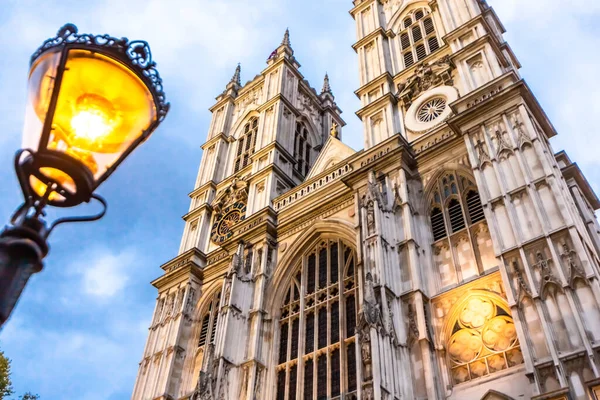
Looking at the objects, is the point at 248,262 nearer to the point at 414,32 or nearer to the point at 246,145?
the point at 246,145

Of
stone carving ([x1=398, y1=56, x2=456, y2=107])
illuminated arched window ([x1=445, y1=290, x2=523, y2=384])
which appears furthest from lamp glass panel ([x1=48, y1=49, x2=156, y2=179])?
stone carving ([x1=398, y1=56, x2=456, y2=107])

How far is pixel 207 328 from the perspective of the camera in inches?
870

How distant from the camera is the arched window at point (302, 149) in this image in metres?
28.9

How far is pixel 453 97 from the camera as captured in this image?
20484 millimetres

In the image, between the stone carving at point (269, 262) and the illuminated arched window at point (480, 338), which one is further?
the stone carving at point (269, 262)

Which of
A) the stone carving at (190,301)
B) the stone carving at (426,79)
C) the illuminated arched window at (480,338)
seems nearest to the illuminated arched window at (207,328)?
the stone carving at (190,301)

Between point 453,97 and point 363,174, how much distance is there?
179 inches

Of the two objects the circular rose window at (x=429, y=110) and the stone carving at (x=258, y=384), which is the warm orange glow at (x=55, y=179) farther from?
the circular rose window at (x=429, y=110)

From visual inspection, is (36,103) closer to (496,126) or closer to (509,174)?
(509,174)

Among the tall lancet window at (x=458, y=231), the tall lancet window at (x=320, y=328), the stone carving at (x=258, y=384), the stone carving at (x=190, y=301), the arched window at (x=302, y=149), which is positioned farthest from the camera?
the arched window at (x=302, y=149)

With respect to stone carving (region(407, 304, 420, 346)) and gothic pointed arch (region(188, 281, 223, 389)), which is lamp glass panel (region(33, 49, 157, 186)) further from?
gothic pointed arch (region(188, 281, 223, 389))

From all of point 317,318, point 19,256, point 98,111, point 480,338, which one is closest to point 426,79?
point 317,318

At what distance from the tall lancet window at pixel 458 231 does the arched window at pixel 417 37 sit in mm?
7704

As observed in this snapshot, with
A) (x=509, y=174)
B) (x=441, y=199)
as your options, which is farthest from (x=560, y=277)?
(x=441, y=199)
